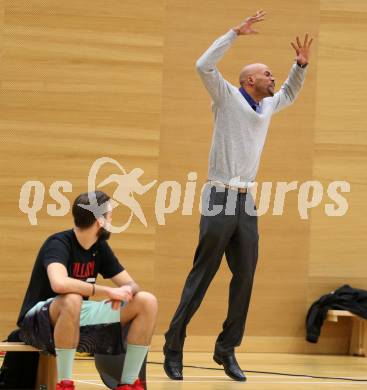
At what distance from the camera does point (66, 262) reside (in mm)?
3680

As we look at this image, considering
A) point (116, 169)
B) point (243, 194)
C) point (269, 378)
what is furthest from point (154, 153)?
point (269, 378)

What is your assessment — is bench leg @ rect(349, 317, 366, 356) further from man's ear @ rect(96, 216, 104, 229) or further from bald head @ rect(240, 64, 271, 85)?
man's ear @ rect(96, 216, 104, 229)

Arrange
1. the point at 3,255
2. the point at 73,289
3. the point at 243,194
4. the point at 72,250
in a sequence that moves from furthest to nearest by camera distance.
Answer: the point at 3,255 → the point at 243,194 → the point at 72,250 → the point at 73,289

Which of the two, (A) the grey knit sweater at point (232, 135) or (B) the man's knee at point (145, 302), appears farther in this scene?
(A) the grey knit sweater at point (232, 135)

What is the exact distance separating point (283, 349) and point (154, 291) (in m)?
0.96

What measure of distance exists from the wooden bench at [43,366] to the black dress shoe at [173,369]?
966mm

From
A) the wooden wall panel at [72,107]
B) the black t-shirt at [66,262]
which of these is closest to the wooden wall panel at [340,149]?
the wooden wall panel at [72,107]

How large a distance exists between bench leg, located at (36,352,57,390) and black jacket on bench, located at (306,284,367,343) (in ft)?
8.56

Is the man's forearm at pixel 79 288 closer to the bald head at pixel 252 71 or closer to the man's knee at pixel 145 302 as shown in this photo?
the man's knee at pixel 145 302

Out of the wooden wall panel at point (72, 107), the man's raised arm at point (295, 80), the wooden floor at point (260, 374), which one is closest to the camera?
the wooden floor at point (260, 374)

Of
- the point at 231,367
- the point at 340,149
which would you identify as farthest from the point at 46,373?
the point at 340,149

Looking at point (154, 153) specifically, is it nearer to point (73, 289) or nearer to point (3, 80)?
point (3, 80)

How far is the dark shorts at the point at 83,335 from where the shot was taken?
3.58 metres

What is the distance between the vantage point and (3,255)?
5.80m
